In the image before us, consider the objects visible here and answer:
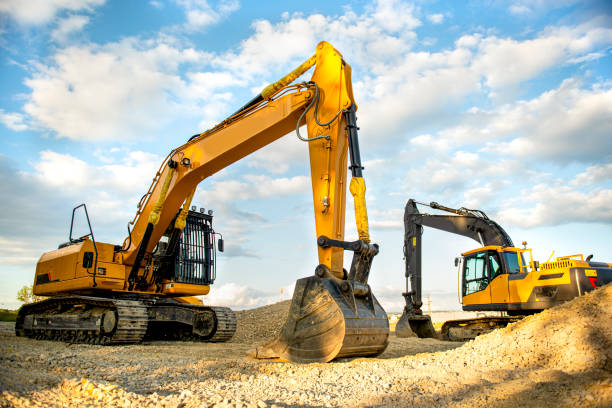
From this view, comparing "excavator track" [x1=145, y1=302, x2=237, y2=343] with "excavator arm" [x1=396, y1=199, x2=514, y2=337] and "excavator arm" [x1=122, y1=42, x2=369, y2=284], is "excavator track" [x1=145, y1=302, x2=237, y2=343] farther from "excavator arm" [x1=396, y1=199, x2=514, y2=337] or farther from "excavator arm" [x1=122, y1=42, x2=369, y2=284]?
"excavator arm" [x1=396, y1=199, x2=514, y2=337]

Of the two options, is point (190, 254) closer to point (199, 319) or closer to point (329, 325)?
point (199, 319)

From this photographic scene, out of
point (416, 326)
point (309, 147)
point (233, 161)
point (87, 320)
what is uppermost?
point (233, 161)

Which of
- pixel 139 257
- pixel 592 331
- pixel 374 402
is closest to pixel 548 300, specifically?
pixel 592 331

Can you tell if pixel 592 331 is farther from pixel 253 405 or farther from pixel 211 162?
pixel 211 162

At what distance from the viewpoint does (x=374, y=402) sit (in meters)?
3.85

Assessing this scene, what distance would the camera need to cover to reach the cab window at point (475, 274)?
1115 centimetres

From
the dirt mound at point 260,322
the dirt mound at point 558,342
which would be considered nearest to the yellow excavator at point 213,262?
the dirt mound at point 558,342

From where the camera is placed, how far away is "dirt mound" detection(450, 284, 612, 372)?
497 cm

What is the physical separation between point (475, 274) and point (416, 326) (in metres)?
2.31

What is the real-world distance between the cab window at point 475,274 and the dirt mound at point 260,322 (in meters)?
4.93

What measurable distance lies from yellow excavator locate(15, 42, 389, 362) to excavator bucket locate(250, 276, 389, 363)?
0.01 metres

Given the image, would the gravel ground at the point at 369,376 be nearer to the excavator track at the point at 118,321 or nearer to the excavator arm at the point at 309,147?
the excavator track at the point at 118,321

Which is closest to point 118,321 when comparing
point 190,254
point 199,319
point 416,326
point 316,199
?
point 199,319

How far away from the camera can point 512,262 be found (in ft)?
35.7
